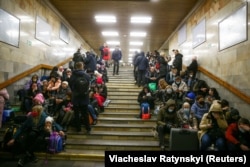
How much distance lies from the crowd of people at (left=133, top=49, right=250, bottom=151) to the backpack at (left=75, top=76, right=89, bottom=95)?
180 centimetres

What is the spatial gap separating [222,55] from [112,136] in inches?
148

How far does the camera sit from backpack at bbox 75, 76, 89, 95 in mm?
5941

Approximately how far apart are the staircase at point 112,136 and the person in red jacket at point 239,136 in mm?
1724

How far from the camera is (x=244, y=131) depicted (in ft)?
14.8

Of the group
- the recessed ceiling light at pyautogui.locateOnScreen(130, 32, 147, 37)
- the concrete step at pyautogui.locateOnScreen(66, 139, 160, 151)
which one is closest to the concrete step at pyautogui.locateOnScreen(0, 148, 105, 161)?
the concrete step at pyautogui.locateOnScreen(66, 139, 160, 151)

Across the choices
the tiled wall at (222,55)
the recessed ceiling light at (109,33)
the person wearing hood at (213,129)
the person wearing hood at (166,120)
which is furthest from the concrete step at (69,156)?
the recessed ceiling light at (109,33)

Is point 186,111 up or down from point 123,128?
up

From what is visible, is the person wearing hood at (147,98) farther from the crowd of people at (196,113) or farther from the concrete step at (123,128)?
the concrete step at (123,128)

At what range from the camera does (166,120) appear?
5.73 m

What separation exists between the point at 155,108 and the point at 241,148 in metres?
3.62

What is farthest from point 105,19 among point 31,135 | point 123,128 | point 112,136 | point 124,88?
point 31,135

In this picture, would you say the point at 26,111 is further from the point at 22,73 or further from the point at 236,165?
the point at 236,165

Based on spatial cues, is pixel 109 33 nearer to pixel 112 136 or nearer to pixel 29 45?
pixel 29 45

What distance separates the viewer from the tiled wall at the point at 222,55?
571cm
